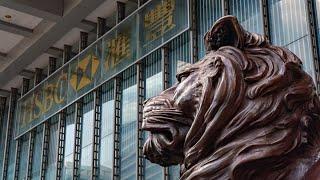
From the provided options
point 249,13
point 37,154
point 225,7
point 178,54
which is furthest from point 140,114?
point 37,154

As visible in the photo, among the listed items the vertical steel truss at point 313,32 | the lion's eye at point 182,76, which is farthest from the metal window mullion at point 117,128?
the lion's eye at point 182,76

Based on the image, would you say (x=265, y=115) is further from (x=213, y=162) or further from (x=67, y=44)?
(x=67, y=44)

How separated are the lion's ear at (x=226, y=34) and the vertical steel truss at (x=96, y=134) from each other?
34.6ft

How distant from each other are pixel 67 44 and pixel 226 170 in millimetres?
13877

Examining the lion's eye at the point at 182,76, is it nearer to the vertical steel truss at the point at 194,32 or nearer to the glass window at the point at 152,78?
the vertical steel truss at the point at 194,32

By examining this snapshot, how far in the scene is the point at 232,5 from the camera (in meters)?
9.65

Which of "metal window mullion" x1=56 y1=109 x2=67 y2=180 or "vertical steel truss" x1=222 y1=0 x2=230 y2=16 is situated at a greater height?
"vertical steel truss" x1=222 y1=0 x2=230 y2=16

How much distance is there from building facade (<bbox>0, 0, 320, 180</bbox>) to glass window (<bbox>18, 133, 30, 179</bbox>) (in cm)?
2

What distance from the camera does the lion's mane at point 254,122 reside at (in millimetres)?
1549

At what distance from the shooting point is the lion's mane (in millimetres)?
1549

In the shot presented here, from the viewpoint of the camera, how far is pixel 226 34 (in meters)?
1.77

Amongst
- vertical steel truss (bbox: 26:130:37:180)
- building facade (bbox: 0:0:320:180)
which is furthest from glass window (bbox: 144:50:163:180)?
vertical steel truss (bbox: 26:130:37:180)

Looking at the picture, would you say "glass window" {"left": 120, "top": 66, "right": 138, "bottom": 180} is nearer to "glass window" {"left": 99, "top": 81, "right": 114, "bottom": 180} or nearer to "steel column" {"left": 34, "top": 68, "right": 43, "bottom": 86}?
"glass window" {"left": 99, "top": 81, "right": 114, "bottom": 180}

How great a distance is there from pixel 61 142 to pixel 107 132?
2.17 m
